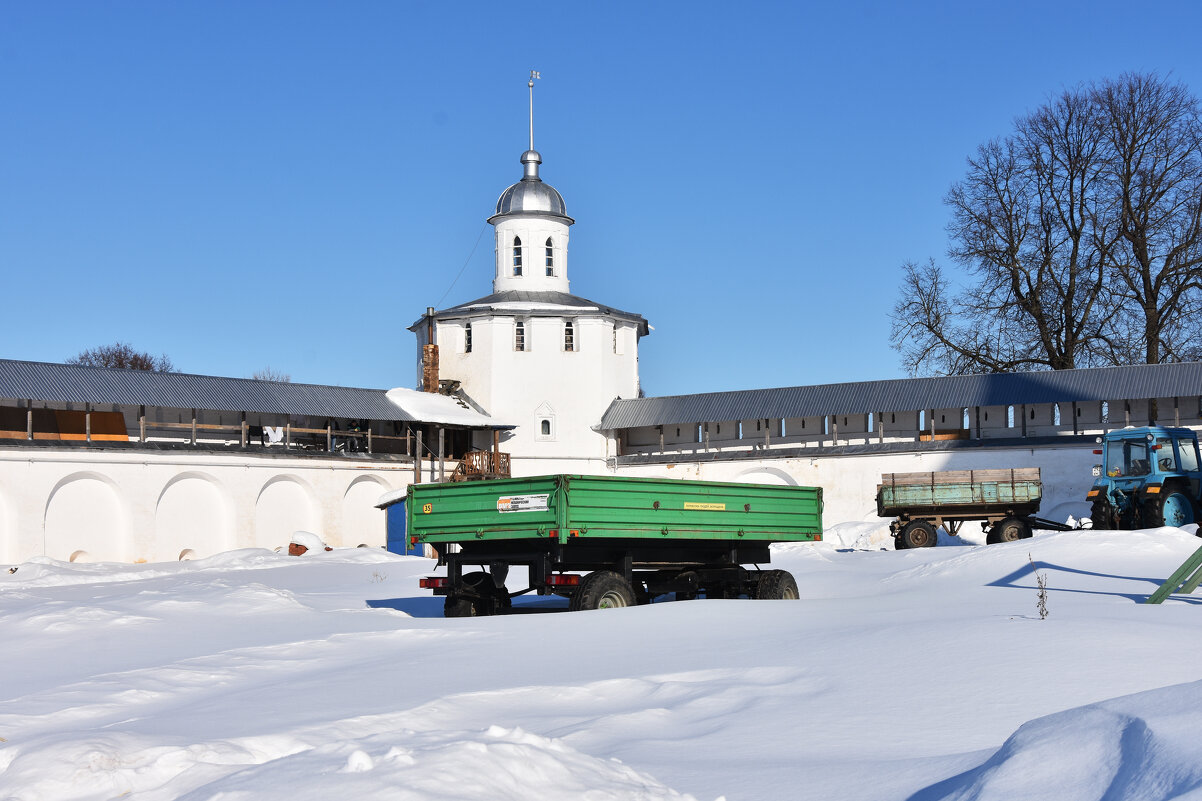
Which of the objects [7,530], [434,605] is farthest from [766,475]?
[434,605]

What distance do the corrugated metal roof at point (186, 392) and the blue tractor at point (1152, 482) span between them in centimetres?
2073

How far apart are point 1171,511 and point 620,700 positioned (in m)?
18.4

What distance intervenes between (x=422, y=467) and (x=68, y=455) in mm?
11456

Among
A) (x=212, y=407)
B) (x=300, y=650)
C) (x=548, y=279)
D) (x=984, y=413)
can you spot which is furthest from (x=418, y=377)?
(x=300, y=650)

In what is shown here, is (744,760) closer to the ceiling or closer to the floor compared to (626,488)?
closer to the floor

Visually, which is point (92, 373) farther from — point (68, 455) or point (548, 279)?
point (548, 279)

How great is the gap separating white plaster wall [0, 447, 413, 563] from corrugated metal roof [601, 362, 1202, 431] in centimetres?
907

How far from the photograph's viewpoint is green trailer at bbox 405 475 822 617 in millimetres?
14250

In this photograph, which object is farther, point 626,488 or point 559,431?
point 559,431

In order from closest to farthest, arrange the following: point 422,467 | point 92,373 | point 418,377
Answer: point 92,373 → point 422,467 → point 418,377

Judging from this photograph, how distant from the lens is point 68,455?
30.0 meters

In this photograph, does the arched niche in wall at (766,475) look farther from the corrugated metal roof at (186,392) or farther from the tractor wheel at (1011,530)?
the tractor wheel at (1011,530)

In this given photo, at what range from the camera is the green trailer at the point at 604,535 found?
46.8 feet

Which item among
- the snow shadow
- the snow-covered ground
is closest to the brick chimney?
the snow shadow
